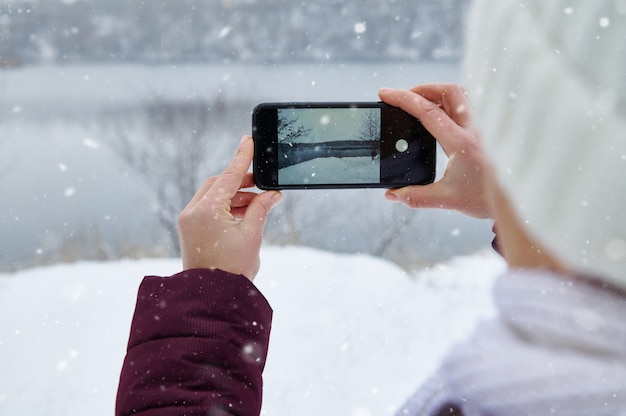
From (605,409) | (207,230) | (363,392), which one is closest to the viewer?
(605,409)

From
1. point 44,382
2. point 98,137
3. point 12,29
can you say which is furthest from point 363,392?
point 12,29

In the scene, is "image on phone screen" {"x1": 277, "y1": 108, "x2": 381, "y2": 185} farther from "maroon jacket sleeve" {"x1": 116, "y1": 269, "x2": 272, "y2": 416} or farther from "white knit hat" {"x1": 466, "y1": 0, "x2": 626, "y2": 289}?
"white knit hat" {"x1": 466, "y1": 0, "x2": 626, "y2": 289}

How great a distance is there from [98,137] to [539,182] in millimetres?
4368

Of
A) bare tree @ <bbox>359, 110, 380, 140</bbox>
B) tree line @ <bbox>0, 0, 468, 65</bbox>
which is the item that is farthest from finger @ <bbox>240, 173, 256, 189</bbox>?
tree line @ <bbox>0, 0, 468, 65</bbox>

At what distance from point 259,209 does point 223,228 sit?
9 cm

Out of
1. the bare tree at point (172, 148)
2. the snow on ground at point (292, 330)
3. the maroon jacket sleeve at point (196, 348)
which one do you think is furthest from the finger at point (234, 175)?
the bare tree at point (172, 148)

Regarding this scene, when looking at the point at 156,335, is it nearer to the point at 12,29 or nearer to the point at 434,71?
the point at 434,71

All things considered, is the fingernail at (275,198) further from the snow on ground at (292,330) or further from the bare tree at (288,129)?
the snow on ground at (292,330)

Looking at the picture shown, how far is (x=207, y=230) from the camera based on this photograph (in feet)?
2.47

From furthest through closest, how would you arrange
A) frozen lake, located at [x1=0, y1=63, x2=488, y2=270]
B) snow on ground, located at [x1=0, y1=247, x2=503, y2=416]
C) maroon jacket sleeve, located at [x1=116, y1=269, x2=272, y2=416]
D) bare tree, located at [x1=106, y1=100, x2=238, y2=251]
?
1. bare tree, located at [x1=106, y1=100, x2=238, y2=251]
2. frozen lake, located at [x1=0, y1=63, x2=488, y2=270]
3. snow on ground, located at [x1=0, y1=247, x2=503, y2=416]
4. maroon jacket sleeve, located at [x1=116, y1=269, x2=272, y2=416]

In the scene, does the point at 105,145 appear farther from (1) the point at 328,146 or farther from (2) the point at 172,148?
(1) the point at 328,146

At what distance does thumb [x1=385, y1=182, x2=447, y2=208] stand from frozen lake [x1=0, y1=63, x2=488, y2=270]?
8.89ft

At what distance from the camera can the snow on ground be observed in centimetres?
235

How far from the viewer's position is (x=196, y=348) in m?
0.57
